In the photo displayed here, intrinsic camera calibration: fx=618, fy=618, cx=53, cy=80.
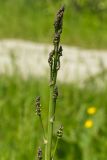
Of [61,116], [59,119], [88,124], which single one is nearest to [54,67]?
[88,124]

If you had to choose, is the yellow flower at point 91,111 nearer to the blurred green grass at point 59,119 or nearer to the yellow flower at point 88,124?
the blurred green grass at point 59,119

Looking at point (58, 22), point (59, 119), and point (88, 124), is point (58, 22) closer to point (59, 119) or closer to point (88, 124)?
point (88, 124)

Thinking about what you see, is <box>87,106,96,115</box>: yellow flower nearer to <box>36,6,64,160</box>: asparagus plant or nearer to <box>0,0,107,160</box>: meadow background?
<box>0,0,107,160</box>: meadow background

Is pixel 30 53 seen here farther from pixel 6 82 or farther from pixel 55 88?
pixel 55 88

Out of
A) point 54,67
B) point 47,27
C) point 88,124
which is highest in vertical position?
point 47,27

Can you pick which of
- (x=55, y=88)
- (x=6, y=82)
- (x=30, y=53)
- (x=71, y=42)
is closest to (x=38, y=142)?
A: (x=6, y=82)

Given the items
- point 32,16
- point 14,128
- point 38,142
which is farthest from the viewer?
point 32,16

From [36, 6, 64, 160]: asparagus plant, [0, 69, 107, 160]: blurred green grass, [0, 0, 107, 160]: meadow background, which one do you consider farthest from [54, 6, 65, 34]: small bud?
[0, 69, 107, 160]: blurred green grass

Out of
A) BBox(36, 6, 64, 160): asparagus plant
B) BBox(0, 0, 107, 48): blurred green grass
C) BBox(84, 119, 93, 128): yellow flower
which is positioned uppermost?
BBox(0, 0, 107, 48): blurred green grass
